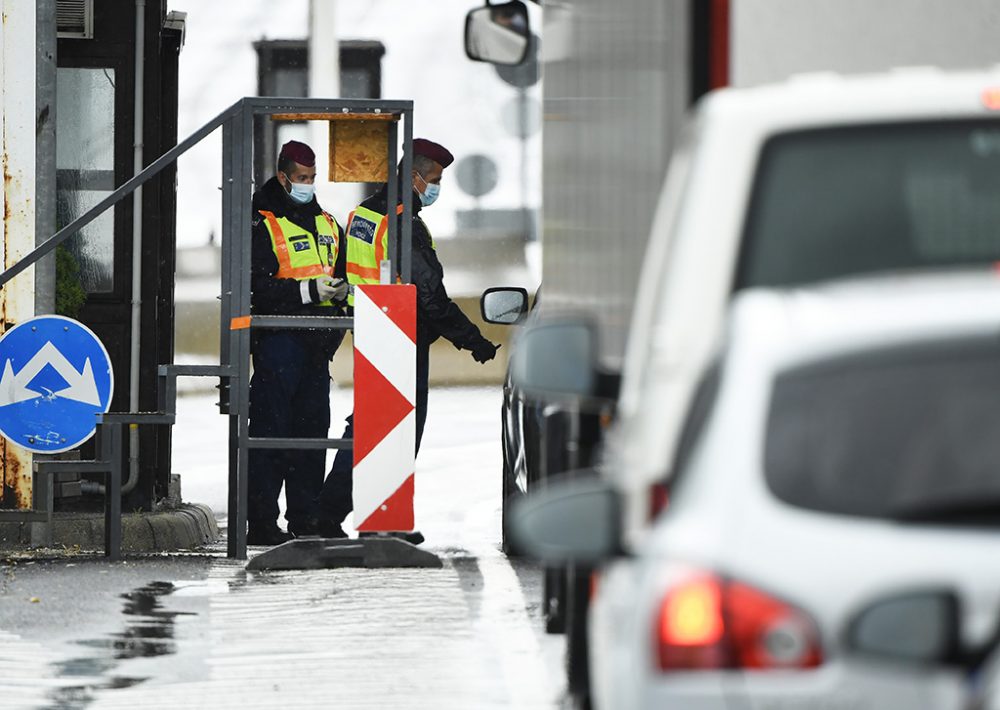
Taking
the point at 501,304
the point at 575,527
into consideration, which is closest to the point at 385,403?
the point at 501,304

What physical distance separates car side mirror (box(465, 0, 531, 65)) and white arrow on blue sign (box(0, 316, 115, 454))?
8.82 ft

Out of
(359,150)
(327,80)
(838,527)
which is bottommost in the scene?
(838,527)

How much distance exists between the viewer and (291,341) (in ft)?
40.2

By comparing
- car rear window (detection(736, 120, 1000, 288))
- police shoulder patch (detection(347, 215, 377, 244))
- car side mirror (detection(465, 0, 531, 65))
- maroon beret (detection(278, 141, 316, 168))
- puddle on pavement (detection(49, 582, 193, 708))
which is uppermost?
car side mirror (detection(465, 0, 531, 65))

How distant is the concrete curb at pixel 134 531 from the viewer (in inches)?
470

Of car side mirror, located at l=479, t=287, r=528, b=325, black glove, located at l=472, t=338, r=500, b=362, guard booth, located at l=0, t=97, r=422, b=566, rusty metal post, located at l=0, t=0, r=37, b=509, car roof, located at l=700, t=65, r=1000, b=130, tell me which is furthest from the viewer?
black glove, located at l=472, t=338, r=500, b=362

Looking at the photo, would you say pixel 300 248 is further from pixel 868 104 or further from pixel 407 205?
pixel 868 104

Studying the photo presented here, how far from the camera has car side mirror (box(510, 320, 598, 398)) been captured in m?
4.30

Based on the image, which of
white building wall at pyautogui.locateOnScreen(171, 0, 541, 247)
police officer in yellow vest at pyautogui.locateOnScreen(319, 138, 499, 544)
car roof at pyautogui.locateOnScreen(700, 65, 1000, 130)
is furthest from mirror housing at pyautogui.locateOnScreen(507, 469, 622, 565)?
white building wall at pyautogui.locateOnScreen(171, 0, 541, 247)

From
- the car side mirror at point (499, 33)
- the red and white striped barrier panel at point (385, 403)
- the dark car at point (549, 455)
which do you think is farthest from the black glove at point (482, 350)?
the car side mirror at point (499, 33)

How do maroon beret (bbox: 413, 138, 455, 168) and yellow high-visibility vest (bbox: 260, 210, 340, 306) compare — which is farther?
maroon beret (bbox: 413, 138, 455, 168)

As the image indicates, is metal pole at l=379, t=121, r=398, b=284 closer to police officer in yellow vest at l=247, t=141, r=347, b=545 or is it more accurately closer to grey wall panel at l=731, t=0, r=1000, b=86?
police officer in yellow vest at l=247, t=141, r=347, b=545

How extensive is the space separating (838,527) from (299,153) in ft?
31.0

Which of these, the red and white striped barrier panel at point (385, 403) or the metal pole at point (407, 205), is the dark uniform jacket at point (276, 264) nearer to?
the metal pole at point (407, 205)
